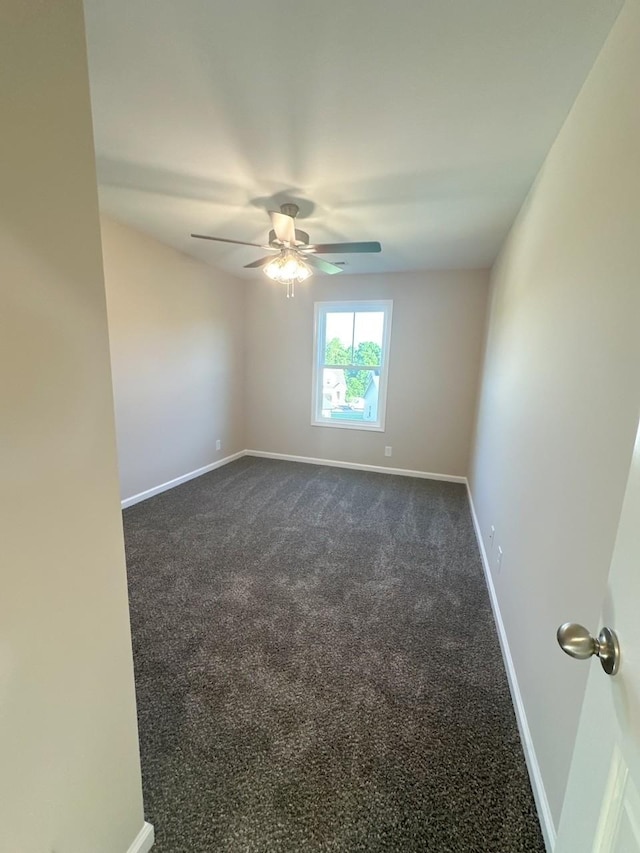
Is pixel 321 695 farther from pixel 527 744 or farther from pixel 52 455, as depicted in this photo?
pixel 52 455

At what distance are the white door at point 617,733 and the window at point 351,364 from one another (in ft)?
13.0

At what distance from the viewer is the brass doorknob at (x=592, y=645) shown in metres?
0.57

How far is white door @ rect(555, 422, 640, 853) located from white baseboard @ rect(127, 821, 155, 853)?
3.60ft

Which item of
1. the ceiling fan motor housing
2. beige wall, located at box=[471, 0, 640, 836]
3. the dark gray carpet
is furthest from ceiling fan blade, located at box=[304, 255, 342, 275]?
the dark gray carpet

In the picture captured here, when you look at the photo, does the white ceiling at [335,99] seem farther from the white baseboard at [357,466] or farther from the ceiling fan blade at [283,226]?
the white baseboard at [357,466]

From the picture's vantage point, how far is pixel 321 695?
1.53 m

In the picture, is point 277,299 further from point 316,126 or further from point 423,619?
point 423,619

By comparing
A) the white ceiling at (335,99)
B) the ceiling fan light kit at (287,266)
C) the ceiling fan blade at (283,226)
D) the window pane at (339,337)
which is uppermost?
the white ceiling at (335,99)

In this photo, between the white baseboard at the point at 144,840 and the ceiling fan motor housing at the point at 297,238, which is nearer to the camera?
the white baseboard at the point at 144,840

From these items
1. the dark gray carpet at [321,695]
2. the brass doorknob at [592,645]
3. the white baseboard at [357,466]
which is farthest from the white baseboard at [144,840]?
the white baseboard at [357,466]

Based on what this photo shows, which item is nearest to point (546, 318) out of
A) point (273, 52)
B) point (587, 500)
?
point (587, 500)

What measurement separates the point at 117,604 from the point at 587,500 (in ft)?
4.29

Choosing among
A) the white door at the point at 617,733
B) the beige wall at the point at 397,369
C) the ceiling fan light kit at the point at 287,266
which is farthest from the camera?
the beige wall at the point at 397,369

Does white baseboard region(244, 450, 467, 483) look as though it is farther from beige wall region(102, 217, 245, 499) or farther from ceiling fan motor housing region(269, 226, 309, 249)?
ceiling fan motor housing region(269, 226, 309, 249)
